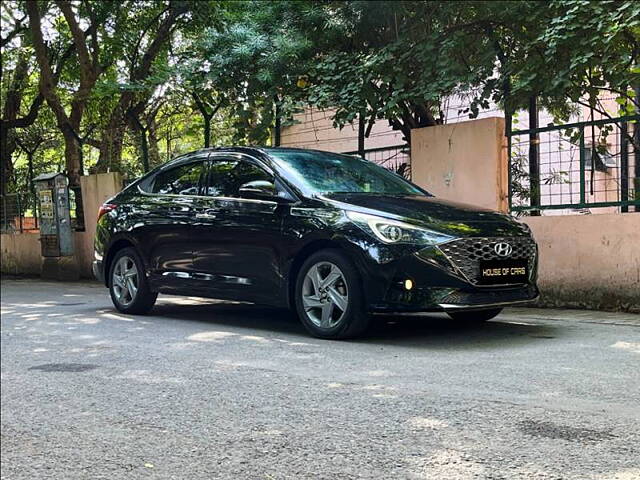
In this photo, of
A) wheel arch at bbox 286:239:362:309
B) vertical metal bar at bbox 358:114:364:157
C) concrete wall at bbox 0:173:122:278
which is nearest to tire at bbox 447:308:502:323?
wheel arch at bbox 286:239:362:309

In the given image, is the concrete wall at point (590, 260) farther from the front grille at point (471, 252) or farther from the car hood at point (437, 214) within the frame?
the front grille at point (471, 252)

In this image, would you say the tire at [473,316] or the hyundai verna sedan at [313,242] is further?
the tire at [473,316]

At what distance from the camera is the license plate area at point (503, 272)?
5.97m

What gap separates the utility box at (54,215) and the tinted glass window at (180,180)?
7232 millimetres

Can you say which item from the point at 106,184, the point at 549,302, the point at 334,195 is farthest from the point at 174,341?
the point at 106,184

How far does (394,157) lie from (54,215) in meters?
7.37

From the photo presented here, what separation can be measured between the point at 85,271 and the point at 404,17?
26.4ft

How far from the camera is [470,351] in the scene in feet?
18.8

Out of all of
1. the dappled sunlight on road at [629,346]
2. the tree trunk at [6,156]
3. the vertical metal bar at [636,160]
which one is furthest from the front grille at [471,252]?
the tree trunk at [6,156]

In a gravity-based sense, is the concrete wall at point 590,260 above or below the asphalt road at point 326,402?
above

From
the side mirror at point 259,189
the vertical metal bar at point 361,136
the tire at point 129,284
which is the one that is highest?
the vertical metal bar at point 361,136

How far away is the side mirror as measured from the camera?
6684mm

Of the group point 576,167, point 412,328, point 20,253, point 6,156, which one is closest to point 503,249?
point 412,328

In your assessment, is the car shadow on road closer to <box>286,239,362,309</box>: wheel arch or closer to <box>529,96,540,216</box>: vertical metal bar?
<box>286,239,362,309</box>: wheel arch
